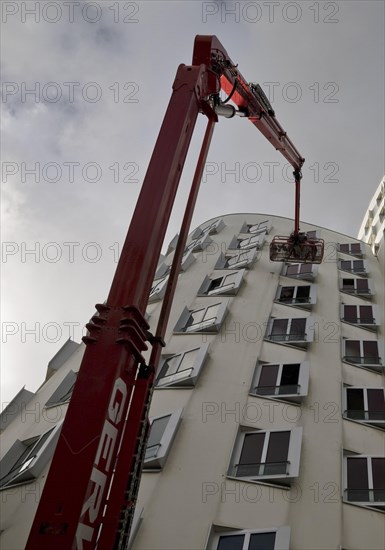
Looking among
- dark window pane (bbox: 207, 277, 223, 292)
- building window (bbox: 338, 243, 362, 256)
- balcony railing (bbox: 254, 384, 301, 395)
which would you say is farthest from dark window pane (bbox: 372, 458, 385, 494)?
building window (bbox: 338, 243, 362, 256)

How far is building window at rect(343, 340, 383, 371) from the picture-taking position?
Result: 18.1m

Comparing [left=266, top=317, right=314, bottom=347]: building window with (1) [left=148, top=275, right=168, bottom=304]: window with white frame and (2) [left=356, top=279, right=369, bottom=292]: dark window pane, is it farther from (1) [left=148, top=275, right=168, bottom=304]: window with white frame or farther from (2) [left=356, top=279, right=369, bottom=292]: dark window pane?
(2) [left=356, top=279, right=369, bottom=292]: dark window pane

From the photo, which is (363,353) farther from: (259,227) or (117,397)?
(117,397)

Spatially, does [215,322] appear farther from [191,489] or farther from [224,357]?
[191,489]

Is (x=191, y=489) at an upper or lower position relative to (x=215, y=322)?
lower

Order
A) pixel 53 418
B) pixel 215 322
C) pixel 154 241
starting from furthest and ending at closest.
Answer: pixel 215 322, pixel 53 418, pixel 154 241

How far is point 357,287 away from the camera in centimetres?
2397

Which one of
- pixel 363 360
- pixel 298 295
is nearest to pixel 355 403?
pixel 363 360

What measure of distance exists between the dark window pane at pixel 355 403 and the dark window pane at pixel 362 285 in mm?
8538

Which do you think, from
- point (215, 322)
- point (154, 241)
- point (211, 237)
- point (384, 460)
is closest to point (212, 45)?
point (154, 241)

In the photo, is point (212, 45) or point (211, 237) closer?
point (212, 45)

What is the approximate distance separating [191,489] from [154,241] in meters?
7.65

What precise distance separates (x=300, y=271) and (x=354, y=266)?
4.08m

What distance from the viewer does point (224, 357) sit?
17141 millimetres
